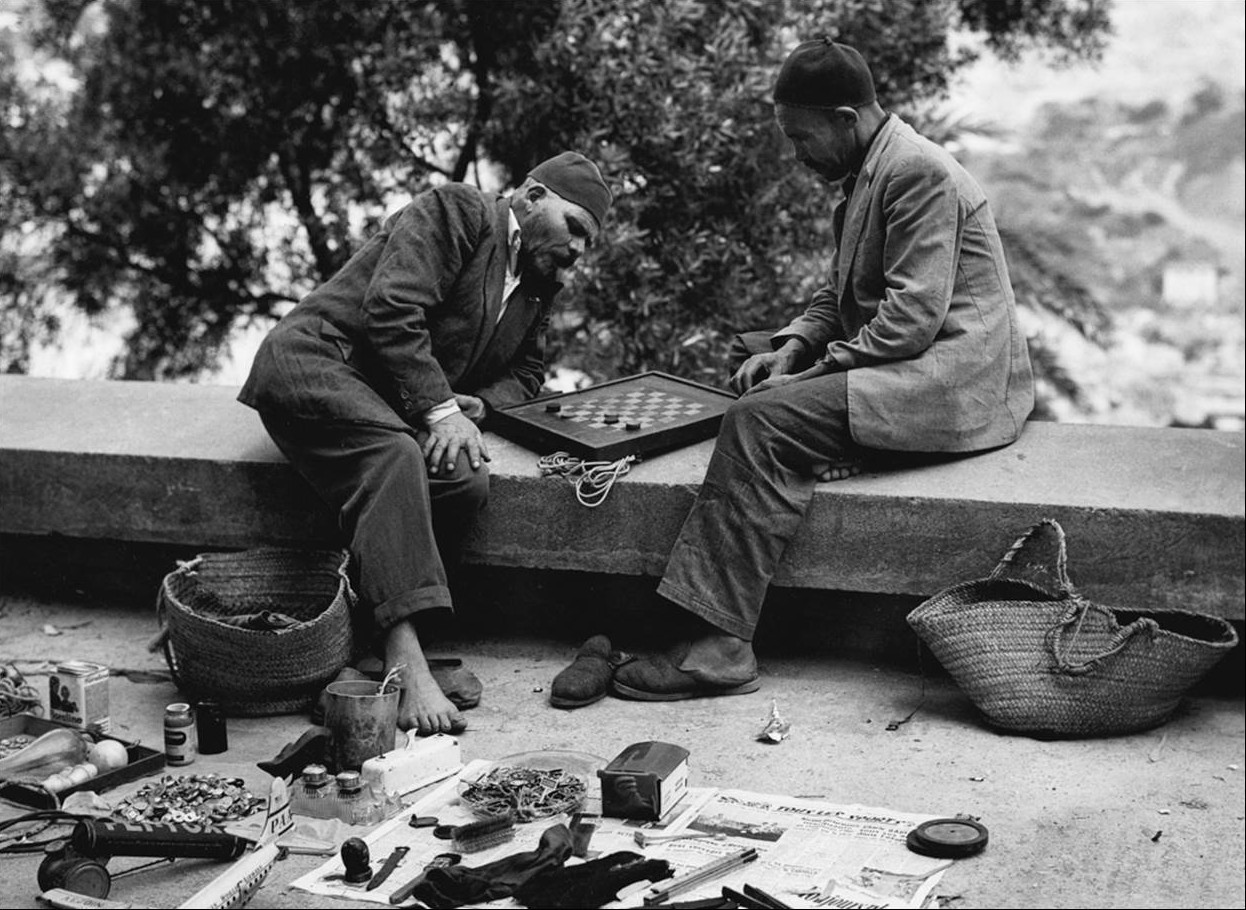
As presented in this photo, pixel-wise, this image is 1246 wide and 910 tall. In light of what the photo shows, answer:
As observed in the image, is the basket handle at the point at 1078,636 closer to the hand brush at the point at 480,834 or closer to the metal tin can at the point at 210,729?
the hand brush at the point at 480,834

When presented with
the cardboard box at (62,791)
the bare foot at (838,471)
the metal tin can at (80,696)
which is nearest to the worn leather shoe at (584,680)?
the bare foot at (838,471)

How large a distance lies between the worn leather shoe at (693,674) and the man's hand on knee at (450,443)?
29.1 inches

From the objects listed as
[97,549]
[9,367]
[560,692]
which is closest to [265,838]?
[560,692]

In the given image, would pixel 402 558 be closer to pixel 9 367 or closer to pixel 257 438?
pixel 257 438

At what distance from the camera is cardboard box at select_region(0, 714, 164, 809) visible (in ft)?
12.1

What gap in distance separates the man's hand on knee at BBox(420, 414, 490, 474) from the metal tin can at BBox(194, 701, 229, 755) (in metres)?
0.91

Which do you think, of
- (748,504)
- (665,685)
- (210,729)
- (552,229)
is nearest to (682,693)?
(665,685)

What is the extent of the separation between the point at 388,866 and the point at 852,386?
72.1 inches

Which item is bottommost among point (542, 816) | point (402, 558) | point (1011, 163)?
point (542, 816)

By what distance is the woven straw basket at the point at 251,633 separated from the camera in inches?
166

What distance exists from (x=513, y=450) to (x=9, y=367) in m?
4.18

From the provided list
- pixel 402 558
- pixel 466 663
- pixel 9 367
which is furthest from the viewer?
pixel 9 367

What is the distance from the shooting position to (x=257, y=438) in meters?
5.10

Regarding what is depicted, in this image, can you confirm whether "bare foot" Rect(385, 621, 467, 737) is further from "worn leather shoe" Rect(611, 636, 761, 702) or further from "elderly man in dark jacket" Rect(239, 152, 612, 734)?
"worn leather shoe" Rect(611, 636, 761, 702)
